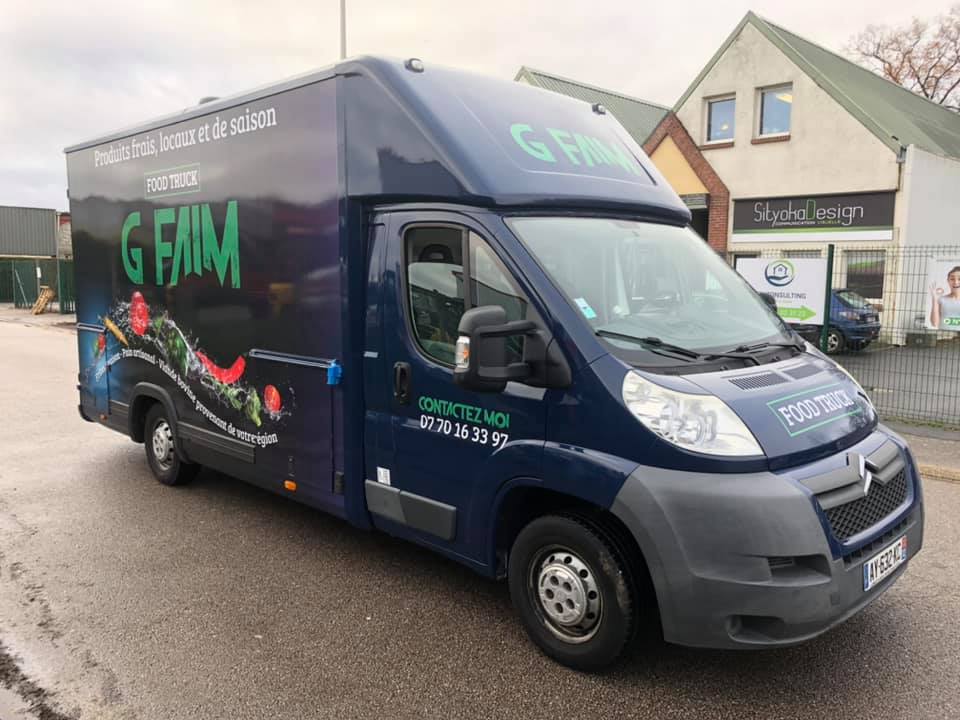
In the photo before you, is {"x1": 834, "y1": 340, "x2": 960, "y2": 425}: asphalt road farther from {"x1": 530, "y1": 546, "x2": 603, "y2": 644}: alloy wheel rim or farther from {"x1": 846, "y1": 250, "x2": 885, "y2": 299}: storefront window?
{"x1": 530, "y1": 546, "x2": 603, "y2": 644}: alloy wheel rim

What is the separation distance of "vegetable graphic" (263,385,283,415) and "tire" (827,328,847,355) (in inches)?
340

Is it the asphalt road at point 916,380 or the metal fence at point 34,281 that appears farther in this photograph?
the metal fence at point 34,281

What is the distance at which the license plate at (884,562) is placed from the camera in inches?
125

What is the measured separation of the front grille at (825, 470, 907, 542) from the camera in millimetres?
3100

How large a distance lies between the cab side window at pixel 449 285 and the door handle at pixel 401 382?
6.4 inches

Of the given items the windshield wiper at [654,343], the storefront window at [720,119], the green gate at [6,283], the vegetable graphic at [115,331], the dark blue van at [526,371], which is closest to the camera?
the dark blue van at [526,371]

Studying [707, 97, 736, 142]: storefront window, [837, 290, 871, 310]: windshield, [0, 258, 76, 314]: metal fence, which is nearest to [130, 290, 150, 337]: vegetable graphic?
[837, 290, 871, 310]: windshield

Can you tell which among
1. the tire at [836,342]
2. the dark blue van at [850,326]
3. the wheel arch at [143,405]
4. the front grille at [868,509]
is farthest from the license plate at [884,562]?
the tire at [836,342]

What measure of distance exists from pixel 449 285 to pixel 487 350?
705mm

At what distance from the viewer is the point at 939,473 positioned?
6773 mm

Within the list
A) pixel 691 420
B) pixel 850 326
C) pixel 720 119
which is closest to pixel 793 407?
pixel 691 420

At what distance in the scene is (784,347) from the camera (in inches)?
153

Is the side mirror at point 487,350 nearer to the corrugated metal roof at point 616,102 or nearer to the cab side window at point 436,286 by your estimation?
the cab side window at point 436,286

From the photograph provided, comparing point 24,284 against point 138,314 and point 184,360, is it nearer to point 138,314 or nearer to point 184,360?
point 138,314
